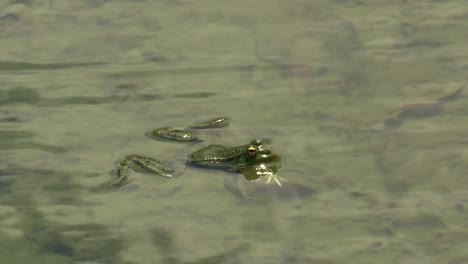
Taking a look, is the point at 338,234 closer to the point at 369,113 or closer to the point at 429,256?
the point at 429,256

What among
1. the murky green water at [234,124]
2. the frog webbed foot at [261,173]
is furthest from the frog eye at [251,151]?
the murky green water at [234,124]

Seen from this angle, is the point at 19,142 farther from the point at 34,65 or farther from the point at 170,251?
the point at 170,251

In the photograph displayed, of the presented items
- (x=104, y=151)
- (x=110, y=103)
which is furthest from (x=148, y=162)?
(x=110, y=103)

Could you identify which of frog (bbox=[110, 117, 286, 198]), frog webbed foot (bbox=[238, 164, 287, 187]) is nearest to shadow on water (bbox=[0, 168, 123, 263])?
frog (bbox=[110, 117, 286, 198])

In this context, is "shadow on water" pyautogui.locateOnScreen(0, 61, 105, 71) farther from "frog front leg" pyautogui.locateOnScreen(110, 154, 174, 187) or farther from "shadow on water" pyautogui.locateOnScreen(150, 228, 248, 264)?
"shadow on water" pyautogui.locateOnScreen(150, 228, 248, 264)

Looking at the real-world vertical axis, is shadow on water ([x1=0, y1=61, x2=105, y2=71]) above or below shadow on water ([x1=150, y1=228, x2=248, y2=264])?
above

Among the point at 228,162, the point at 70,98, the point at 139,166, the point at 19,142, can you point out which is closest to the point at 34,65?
the point at 70,98
